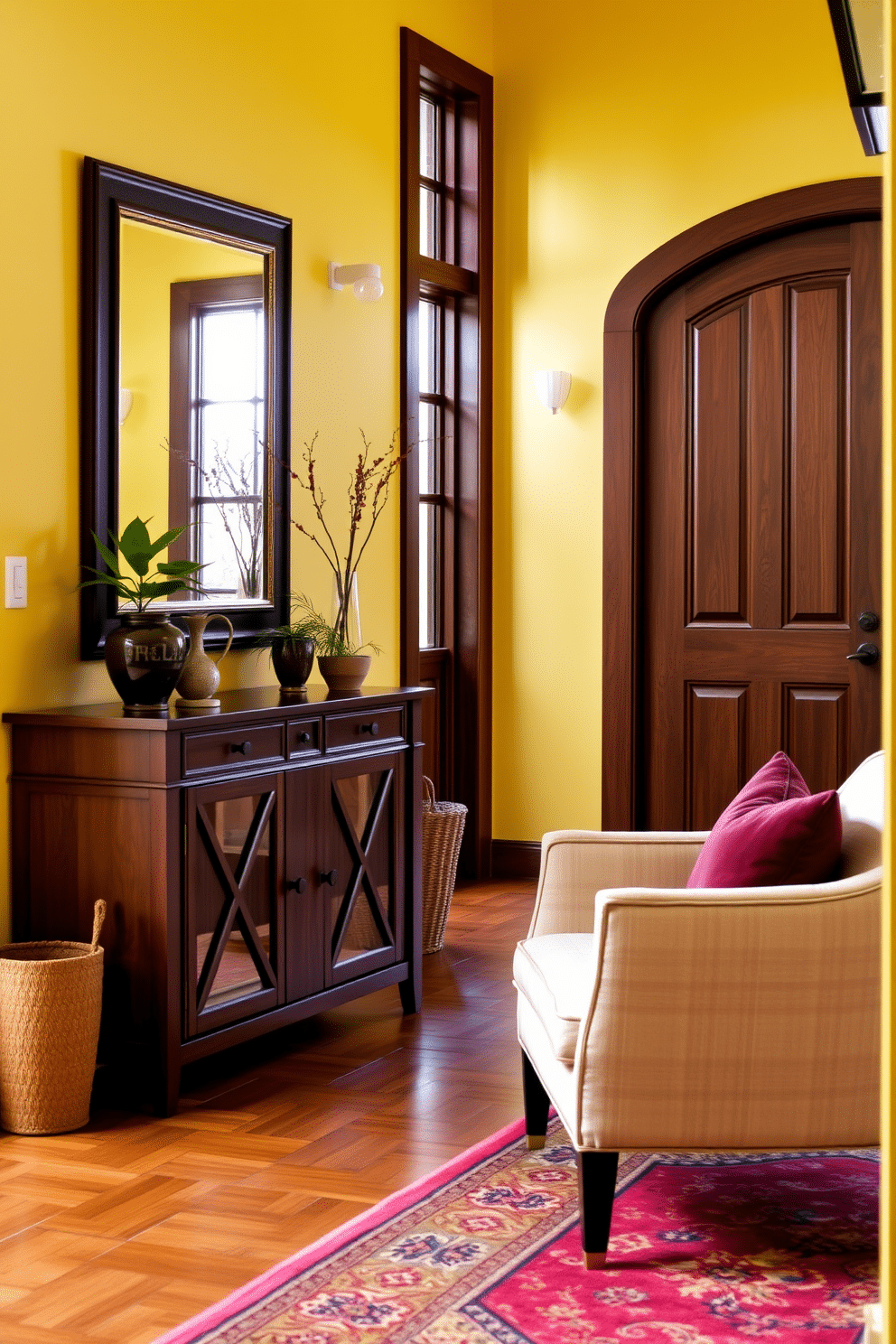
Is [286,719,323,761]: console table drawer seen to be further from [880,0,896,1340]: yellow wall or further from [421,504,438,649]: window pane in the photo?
[880,0,896,1340]: yellow wall

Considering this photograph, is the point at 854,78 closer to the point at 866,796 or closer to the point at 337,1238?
the point at 866,796

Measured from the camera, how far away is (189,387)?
4125 mm

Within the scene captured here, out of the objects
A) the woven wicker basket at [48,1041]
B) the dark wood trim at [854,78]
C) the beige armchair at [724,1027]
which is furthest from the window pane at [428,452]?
the beige armchair at [724,1027]

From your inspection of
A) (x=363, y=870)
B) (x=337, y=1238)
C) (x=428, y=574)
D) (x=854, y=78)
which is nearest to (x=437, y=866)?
(x=363, y=870)

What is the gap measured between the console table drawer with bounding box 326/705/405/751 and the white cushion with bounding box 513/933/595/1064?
1.04 metres

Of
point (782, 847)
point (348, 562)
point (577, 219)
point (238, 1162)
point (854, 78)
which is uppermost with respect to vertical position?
point (577, 219)

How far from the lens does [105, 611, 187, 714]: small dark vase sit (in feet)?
11.6

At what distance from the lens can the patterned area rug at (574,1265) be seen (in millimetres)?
2352

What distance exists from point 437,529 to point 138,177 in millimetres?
2381

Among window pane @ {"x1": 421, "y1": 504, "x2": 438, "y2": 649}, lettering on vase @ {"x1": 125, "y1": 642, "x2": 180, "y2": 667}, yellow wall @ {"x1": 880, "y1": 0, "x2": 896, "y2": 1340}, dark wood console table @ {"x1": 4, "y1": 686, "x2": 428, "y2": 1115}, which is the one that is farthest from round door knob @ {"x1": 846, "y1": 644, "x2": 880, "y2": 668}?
yellow wall @ {"x1": 880, "y1": 0, "x2": 896, "y2": 1340}

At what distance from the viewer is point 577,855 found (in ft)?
10.5

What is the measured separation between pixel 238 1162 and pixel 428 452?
346cm

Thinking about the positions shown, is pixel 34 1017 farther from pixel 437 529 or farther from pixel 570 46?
pixel 570 46

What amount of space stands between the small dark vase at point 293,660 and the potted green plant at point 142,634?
1.39 ft
